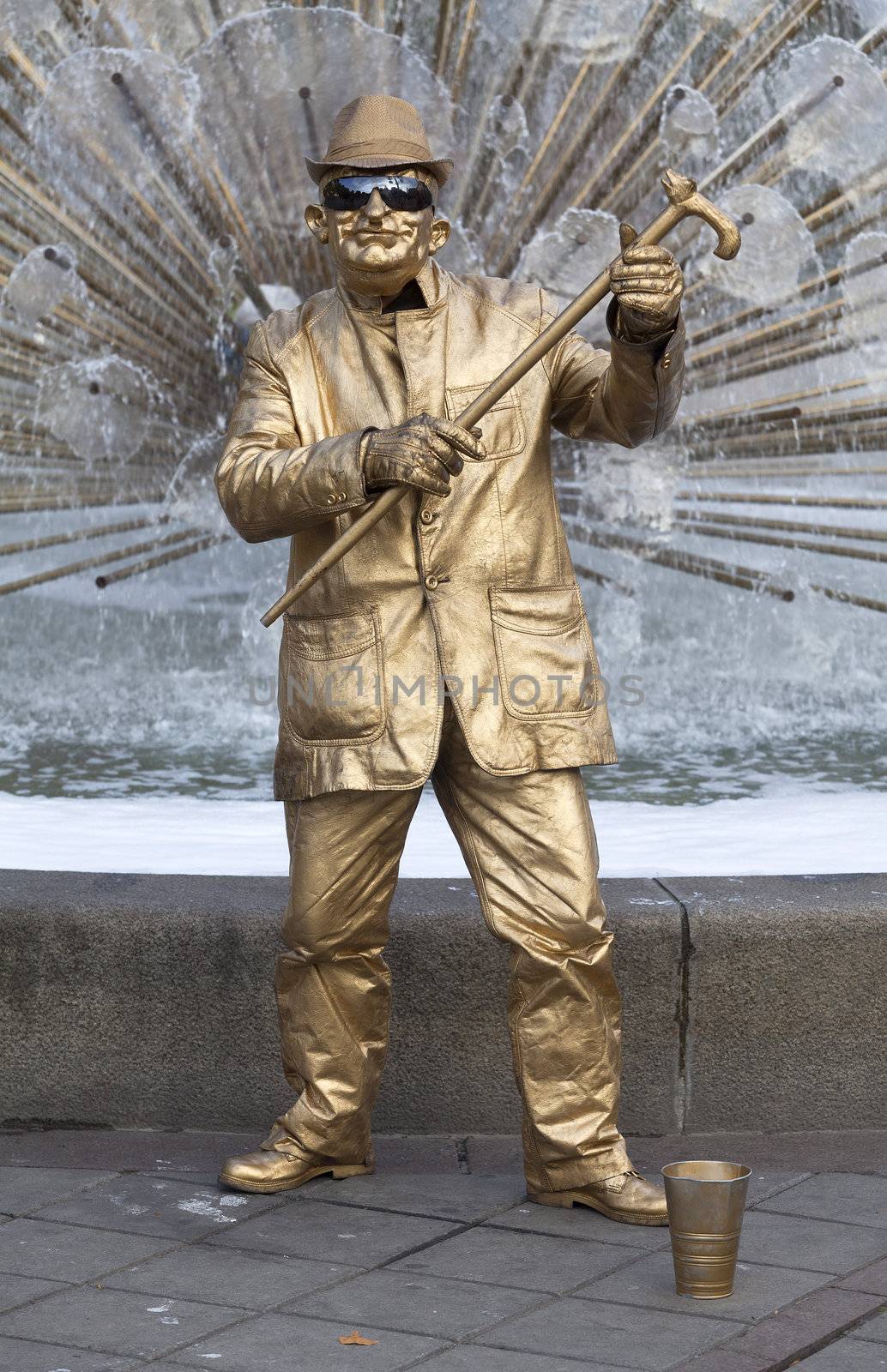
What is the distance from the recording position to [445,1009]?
323 centimetres

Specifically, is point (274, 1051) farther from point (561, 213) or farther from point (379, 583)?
point (561, 213)

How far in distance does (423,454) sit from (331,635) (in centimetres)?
39

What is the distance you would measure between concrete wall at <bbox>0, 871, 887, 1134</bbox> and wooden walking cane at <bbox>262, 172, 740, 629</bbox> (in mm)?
727

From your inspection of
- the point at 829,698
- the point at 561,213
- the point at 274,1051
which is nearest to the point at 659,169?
the point at 561,213

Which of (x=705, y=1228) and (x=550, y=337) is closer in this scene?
(x=705, y=1228)

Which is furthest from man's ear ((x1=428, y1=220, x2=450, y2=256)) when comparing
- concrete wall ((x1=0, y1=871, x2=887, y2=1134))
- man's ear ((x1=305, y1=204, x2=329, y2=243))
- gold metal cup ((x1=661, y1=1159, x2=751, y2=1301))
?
gold metal cup ((x1=661, y1=1159, x2=751, y2=1301))

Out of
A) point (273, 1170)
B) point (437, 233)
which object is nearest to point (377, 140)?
point (437, 233)

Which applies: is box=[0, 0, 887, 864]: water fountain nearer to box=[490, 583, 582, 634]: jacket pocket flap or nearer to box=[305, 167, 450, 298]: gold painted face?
box=[490, 583, 582, 634]: jacket pocket flap

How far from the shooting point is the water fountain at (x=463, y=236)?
584cm

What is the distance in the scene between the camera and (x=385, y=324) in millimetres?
2893

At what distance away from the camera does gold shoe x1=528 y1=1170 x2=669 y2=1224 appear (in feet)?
9.34
